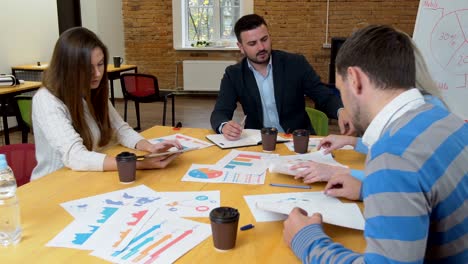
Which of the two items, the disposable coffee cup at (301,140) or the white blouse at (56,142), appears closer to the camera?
the white blouse at (56,142)

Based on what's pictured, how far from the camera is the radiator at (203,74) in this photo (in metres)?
8.02

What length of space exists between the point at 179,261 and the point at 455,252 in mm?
631

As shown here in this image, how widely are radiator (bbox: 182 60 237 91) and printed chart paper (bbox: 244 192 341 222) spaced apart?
661 cm

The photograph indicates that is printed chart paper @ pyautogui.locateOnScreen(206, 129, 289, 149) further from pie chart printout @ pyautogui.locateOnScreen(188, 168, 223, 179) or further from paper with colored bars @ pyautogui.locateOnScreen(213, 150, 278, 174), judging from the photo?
pie chart printout @ pyautogui.locateOnScreen(188, 168, 223, 179)

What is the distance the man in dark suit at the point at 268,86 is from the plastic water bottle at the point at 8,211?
1.65 m

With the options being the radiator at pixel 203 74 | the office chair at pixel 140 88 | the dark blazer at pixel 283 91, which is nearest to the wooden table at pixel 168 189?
the dark blazer at pixel 283 91

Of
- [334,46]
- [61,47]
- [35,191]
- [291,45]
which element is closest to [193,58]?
[291,45]

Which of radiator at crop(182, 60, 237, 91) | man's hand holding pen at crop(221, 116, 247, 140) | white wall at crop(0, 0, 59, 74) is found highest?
white wall at crop(0, 0, 59, 74)

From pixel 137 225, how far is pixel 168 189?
30cm

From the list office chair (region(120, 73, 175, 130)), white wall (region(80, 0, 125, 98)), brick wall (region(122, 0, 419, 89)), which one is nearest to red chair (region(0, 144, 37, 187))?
office chair (region(120, 73, 175, 130))

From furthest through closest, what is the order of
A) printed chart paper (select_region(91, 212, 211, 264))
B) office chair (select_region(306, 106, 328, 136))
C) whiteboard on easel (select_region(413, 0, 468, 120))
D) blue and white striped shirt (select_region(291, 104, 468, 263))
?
whiteboard on easel (select_region(413, 0, 468, 120)), office chair (select_region(306, 106, 328, 136)), printed chart paper (select_region(91, 212, 211, 264)), blue and white striped shirt (select_region(291, 104, 468, 263))

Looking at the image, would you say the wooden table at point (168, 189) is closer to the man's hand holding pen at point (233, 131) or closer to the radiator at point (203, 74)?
the man's hand holding pen at point (233, 131)

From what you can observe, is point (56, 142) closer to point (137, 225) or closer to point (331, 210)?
point (137, 225)

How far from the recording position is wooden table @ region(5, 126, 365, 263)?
1.10 metres
